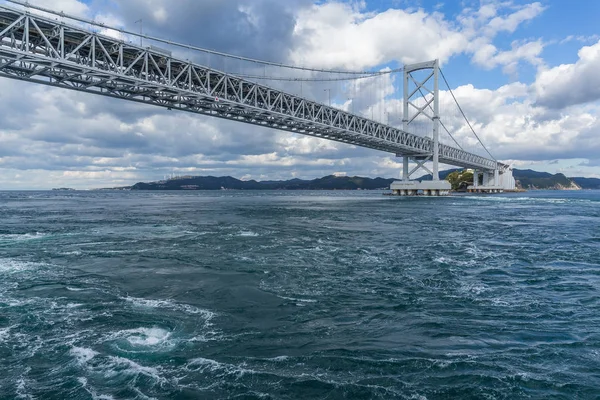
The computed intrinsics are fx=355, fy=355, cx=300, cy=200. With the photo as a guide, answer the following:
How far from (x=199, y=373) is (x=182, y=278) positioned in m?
6.68

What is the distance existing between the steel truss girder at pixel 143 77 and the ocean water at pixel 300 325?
74.1 ft

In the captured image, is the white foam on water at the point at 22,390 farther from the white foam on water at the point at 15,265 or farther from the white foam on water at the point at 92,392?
the white foam on water at the point at 15,265

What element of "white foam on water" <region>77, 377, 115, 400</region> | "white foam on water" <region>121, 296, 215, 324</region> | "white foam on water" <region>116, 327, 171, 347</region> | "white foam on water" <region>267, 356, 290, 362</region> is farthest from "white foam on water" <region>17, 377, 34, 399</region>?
"white foam on water" <region>267, 356, 290, 362</region>

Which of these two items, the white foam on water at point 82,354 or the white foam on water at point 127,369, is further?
the white foam on water at point 82,354

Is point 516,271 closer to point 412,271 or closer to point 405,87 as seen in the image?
point 412,271

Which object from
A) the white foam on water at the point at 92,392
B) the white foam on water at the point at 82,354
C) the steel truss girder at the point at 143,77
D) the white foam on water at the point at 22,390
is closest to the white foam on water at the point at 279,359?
the white foam on water at the point at 92,392

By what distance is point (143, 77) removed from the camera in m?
42.3

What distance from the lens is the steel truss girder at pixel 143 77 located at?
29922mm

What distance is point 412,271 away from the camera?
41.9 ft

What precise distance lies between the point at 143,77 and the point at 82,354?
1675 inches

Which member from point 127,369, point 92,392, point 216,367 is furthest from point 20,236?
point 216,367

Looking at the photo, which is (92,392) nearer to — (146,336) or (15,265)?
(146,336)

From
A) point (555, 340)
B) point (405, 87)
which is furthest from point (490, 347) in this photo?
point (405, 87)

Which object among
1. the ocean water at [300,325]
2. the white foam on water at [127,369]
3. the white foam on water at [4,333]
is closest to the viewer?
the ocean water at [300,325]
